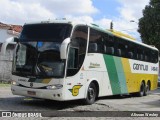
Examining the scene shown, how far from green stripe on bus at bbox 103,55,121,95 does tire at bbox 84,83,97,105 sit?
1673 millimetres

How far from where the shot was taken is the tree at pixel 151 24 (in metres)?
38.9

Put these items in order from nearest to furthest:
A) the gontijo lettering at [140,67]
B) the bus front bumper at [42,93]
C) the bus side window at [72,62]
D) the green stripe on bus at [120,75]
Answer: the bus front bumper at [42,93], the bus side window at [72,62], the green stripe on bus at [120,75], the gontijo lettering at [140,67]

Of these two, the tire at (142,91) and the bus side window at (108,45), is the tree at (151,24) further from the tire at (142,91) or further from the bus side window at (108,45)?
the bus side window at (108,45)

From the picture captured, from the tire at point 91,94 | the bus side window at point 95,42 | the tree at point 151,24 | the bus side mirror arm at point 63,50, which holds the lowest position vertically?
the tire at point 91,94

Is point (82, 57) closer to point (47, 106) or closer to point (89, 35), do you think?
point (89, 35)

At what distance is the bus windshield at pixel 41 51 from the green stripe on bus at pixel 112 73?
3596 millimetres

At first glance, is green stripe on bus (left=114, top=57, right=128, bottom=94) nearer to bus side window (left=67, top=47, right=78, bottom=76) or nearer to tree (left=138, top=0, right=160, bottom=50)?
bus side window (left=67, top=47, right=78, bottom=76)

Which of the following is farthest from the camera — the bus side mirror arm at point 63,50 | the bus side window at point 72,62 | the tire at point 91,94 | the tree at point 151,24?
the tree at point 151,24

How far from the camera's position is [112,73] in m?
17.6

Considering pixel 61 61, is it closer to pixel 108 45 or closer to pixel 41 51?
pixel 41 51

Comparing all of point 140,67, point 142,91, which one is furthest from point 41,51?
point 142,91

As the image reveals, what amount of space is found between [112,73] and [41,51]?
5160 millimetres

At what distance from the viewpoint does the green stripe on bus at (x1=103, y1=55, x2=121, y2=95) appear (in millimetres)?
16969

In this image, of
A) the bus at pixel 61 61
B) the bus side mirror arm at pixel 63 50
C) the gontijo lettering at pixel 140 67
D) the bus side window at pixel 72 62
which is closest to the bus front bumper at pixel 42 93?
the bus at pixel 61 61
